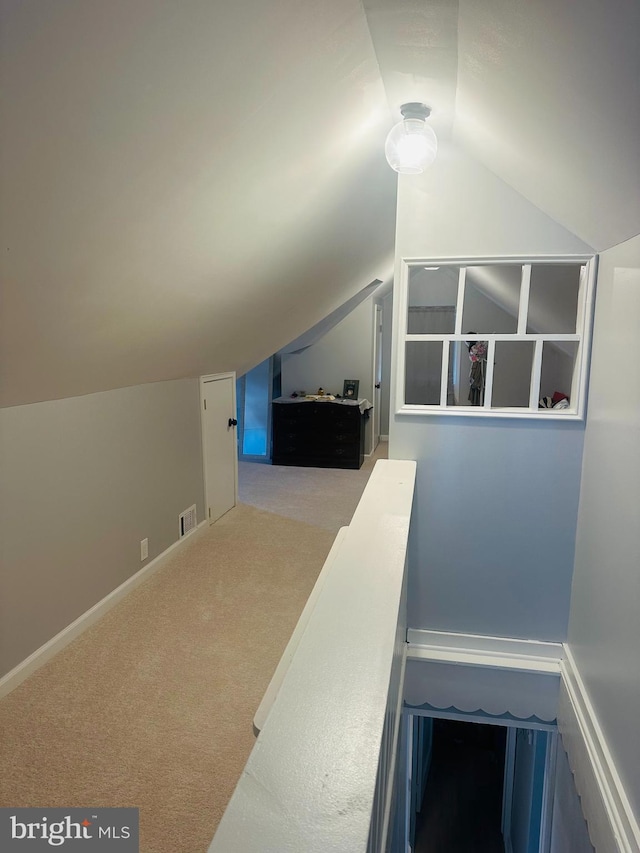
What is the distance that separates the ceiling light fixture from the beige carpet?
92.5 inches

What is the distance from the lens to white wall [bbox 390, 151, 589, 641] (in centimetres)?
235

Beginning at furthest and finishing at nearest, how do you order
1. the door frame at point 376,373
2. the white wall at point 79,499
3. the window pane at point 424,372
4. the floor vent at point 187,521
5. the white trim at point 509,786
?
1. the window pane at point 424,372
2. the door frame at point 376,373
3. the white trim at point 509,786
4. the floor vent at point 187,521
5. the white wall at point 79,499

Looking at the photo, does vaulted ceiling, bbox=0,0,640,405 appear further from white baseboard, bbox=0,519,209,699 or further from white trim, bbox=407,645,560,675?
white trim, bbox=407,645,560,675

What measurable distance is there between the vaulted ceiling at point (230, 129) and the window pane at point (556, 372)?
7.28 ft

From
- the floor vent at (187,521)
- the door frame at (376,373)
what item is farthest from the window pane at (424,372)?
the floor vent at (187,521)

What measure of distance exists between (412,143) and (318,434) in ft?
14.2

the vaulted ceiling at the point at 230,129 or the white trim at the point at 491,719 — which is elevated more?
the vaulted ceiling at the point at 230,129

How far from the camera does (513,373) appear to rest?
6156 mm

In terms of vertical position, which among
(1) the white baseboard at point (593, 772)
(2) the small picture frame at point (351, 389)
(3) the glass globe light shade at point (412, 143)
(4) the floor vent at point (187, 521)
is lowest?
(1) the white baseboard at point (593, 772)

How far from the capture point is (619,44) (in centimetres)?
89

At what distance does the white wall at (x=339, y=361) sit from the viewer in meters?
6.12

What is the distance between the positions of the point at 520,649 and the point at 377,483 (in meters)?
1.34

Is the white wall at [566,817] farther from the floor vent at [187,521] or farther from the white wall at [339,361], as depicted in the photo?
the white wall at [339,361]

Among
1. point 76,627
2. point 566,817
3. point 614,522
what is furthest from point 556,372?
point 76,627
